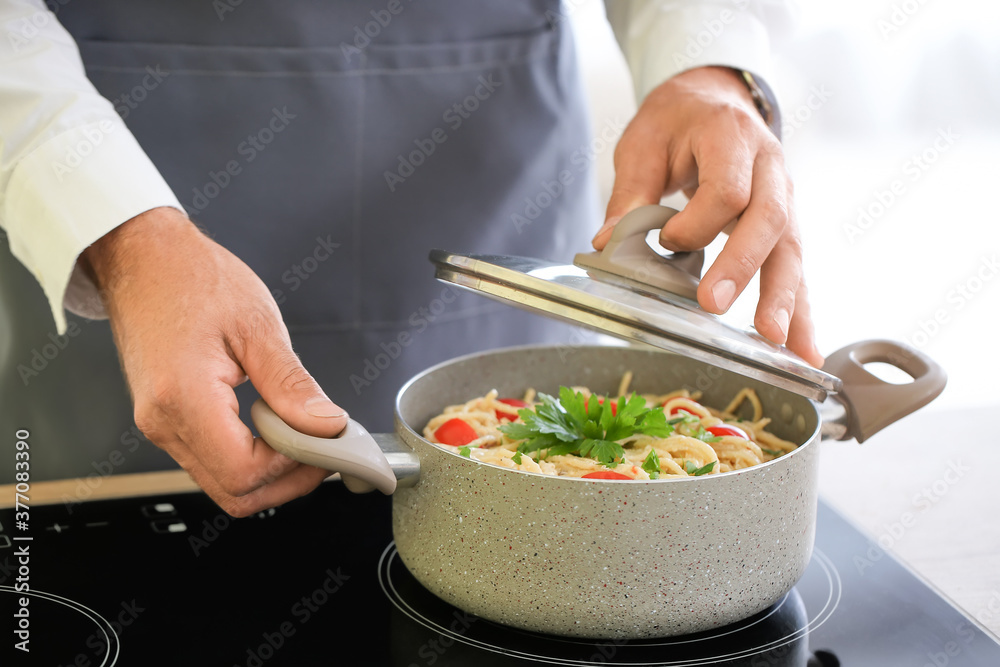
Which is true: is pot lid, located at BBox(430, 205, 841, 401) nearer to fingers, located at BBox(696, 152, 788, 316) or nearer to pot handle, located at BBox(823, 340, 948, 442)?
fingers, located at BBox(696, 152, 788, 316)

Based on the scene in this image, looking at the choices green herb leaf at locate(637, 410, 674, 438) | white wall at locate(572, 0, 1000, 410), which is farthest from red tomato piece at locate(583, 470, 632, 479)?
white wall at locate(572, 0, 1000, 410)

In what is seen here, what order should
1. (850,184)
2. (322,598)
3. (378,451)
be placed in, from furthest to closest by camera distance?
1. (850,184)
2. (322,598)
3. (378,451)

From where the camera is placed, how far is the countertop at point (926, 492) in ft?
3.07

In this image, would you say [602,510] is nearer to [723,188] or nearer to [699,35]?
[723,188]

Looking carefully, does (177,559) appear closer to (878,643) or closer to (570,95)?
(878,643)

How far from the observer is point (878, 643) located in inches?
30.5

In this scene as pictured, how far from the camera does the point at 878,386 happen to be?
937mm

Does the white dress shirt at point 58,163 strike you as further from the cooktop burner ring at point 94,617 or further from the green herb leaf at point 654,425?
the green herb leaf at point 654,425

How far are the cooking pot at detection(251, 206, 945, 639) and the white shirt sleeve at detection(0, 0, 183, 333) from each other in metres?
0.27

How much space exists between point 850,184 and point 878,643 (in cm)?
426

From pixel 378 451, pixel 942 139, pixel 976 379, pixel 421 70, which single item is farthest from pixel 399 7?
pixel 942 139

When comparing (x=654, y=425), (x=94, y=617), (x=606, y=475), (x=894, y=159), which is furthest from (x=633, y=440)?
(x=894, y=159)

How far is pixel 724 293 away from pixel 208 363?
1.45ft

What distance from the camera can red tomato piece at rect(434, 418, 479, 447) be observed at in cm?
91
